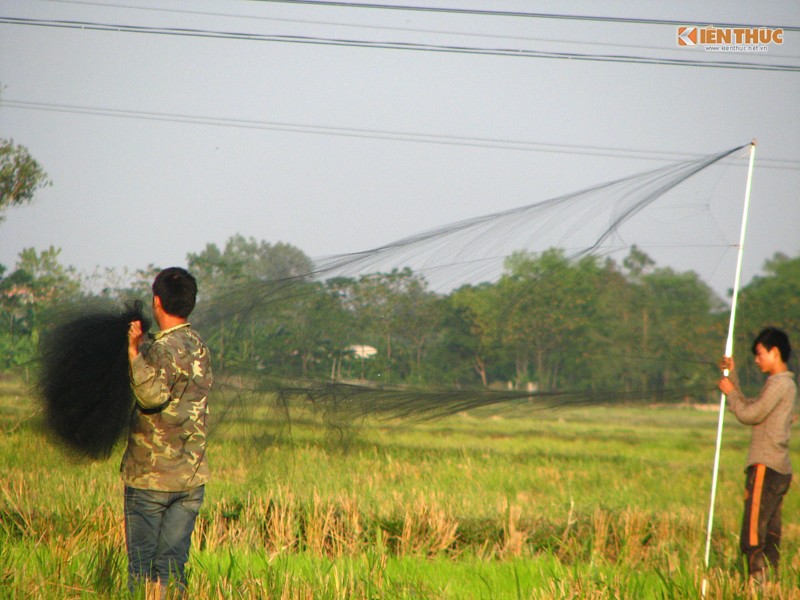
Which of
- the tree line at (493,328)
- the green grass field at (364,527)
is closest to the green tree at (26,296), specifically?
the green grass field at (364,527)

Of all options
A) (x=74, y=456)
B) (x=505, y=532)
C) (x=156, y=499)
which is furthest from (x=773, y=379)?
(x=74, y=456)

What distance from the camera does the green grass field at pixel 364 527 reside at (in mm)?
4684

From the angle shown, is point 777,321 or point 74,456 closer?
point 74,456

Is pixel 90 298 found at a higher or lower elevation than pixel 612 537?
higher

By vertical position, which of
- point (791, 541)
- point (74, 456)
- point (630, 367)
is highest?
point (630, 367)

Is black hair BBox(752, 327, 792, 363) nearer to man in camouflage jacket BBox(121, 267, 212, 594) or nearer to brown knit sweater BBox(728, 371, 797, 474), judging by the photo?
brown knit sweater BBox(728, 371, 797, 474)

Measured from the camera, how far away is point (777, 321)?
1032 inches

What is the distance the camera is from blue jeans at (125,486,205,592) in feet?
12.8

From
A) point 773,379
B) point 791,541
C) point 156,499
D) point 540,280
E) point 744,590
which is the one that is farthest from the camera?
point 791,541

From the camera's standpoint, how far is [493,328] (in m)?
6.35

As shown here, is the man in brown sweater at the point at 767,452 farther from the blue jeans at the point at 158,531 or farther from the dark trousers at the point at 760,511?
the blue jeans at the point at 158,531

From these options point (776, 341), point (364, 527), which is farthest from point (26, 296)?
point (776, 341)

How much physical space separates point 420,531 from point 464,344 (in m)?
2.42

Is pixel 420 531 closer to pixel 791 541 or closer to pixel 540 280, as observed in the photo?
pixel 540 280
